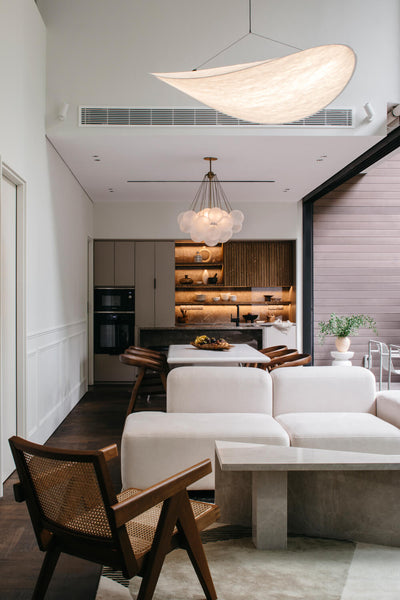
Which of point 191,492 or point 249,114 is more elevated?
point 249,114

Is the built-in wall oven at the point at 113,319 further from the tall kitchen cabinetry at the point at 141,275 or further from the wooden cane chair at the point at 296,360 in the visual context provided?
the wooden cane chair at the point at 296,360

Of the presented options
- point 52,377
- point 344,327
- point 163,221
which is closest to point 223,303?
point 163,221

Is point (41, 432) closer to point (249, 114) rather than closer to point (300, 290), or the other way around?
point (249, 114)

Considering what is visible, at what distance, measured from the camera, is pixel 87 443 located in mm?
4605

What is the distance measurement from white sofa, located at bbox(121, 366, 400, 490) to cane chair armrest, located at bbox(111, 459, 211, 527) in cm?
125

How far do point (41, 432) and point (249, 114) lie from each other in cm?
323

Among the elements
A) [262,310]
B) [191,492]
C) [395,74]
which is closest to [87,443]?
[191,492]

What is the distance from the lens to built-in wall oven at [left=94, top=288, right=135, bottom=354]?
8.22 meters

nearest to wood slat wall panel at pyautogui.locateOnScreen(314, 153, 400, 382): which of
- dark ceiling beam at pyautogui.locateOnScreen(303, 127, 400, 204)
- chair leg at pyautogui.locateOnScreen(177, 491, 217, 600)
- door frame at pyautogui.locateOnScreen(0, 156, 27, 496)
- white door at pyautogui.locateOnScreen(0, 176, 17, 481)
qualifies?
dark ceiling beam at pyautogui.locateOnScreen(303, 127, 400, 204)

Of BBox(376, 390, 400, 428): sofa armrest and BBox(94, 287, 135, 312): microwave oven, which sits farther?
BBox(94, 287, 135, 312): microwave oven

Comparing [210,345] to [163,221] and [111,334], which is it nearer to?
[111,334]

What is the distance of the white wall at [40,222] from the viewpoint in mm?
3812

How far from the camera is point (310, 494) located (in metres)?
2.50

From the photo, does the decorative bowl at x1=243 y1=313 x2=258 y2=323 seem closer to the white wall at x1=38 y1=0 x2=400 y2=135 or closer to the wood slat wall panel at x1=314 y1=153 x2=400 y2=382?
the wood slat wall panel at x1=314 y1=153 x2=400 y2=382
